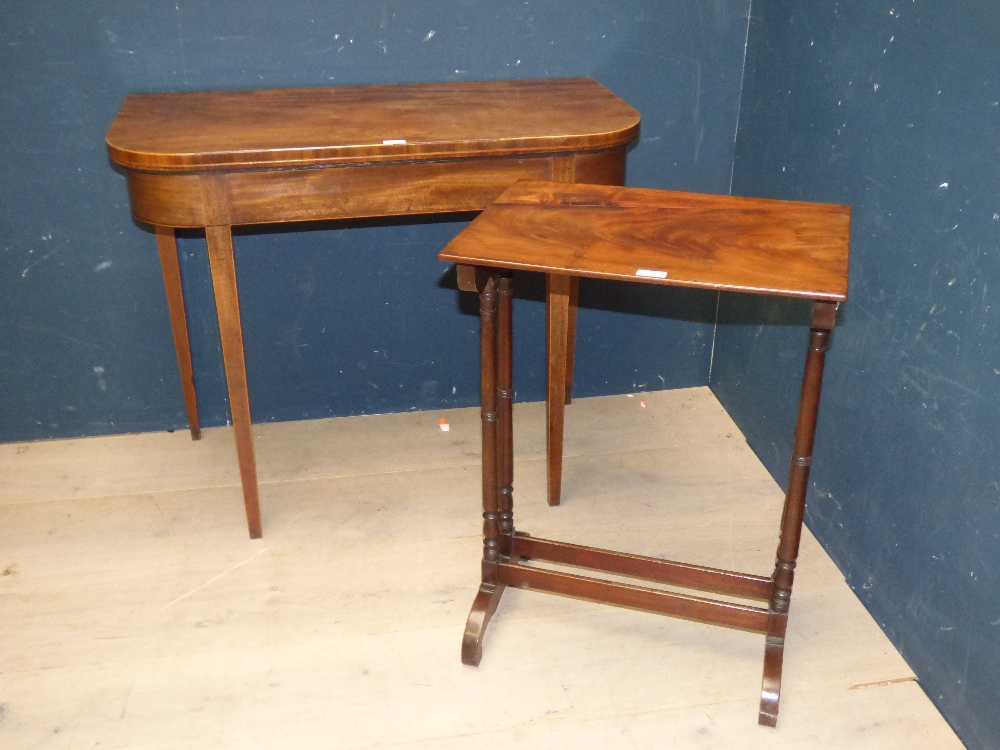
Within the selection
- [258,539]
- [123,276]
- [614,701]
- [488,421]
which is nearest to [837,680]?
[614,701]

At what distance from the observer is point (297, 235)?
2.52 meters

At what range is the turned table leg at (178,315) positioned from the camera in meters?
2.42

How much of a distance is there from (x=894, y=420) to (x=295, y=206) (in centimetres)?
124

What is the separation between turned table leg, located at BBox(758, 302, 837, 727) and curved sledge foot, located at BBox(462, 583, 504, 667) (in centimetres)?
53

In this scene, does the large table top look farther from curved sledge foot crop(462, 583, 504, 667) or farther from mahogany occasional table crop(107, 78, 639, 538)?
curved sledge foot crop(462, 583, 504, 667)

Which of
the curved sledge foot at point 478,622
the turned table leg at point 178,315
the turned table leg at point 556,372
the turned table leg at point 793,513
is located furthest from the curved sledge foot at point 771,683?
the turned table leg at point 178,315

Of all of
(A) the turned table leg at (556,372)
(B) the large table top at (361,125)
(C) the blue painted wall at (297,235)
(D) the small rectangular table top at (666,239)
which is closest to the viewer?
(D) the small rectangular table top at (666,239)

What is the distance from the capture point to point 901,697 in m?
1.81

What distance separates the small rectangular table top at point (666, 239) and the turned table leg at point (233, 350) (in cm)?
55

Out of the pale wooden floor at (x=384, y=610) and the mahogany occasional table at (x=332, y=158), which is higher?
the mahogany occasional table at (x=332, y=158)

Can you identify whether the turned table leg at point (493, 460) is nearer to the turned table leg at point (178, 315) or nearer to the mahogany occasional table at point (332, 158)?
the mahogany occasional table at point (332, 158)

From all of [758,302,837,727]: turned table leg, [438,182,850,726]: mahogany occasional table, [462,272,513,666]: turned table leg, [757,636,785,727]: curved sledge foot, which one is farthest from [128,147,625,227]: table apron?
[757,636,785,727]: curved sledge foot

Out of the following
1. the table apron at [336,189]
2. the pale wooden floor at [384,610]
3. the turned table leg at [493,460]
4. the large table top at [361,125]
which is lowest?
the pale wooden floor at [384,610]

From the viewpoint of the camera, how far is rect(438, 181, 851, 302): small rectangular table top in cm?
150
